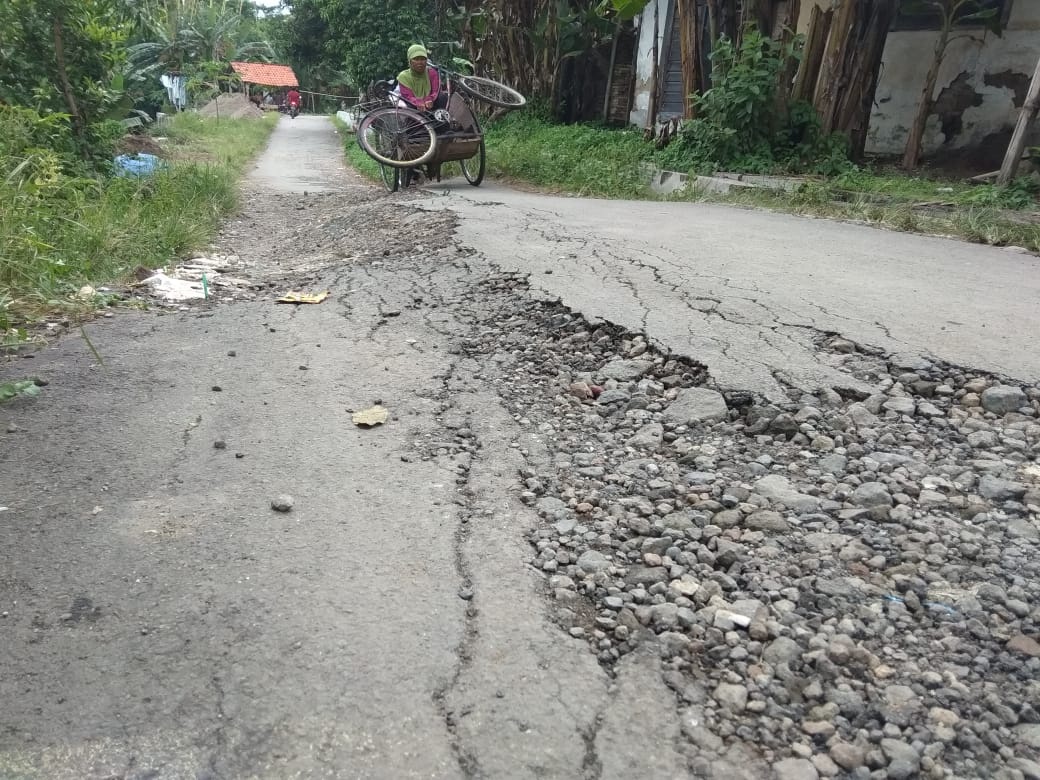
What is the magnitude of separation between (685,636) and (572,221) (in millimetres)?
4751

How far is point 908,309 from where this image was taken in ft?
11.5

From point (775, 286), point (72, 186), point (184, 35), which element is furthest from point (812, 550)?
point (184, 35)

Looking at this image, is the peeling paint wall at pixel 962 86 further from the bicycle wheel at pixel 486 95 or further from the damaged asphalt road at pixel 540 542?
the damaged asphalt road at pixel 540 542

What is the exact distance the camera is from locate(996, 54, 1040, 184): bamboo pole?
6.36 meters

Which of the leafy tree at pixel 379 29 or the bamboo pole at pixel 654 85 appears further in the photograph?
the leafy tree at pixel 379 29

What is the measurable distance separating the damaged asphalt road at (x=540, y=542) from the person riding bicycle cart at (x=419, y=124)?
494 centimetres

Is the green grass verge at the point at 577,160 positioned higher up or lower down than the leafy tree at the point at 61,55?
lower down

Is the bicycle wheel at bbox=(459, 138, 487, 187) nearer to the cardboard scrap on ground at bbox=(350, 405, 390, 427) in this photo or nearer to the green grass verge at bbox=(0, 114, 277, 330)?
the green grass verge at bbox=(0, 114, 277, 330)

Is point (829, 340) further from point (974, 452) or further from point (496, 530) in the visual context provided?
point (496, 530)

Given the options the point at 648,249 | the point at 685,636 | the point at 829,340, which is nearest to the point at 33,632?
the point at 685,636

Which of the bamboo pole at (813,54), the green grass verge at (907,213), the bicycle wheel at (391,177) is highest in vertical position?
the bamboo pole at (813,54)

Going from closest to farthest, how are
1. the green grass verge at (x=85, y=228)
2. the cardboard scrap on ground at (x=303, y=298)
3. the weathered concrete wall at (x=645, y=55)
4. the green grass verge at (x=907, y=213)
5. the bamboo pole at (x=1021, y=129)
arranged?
the green grass verge at (x=85, y=228)
the cardboard scrap on ground at (x=303, y=298)
the green grass verge at (x=907, y=213)
the bamboo pole at (x=1021, y=129)
the weathered concrete wall at (x=645, y=55)

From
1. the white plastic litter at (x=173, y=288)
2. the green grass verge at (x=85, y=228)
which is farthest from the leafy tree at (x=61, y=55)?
the white plastic litter at (x=173, y=288)

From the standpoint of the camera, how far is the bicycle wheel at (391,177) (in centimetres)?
881
